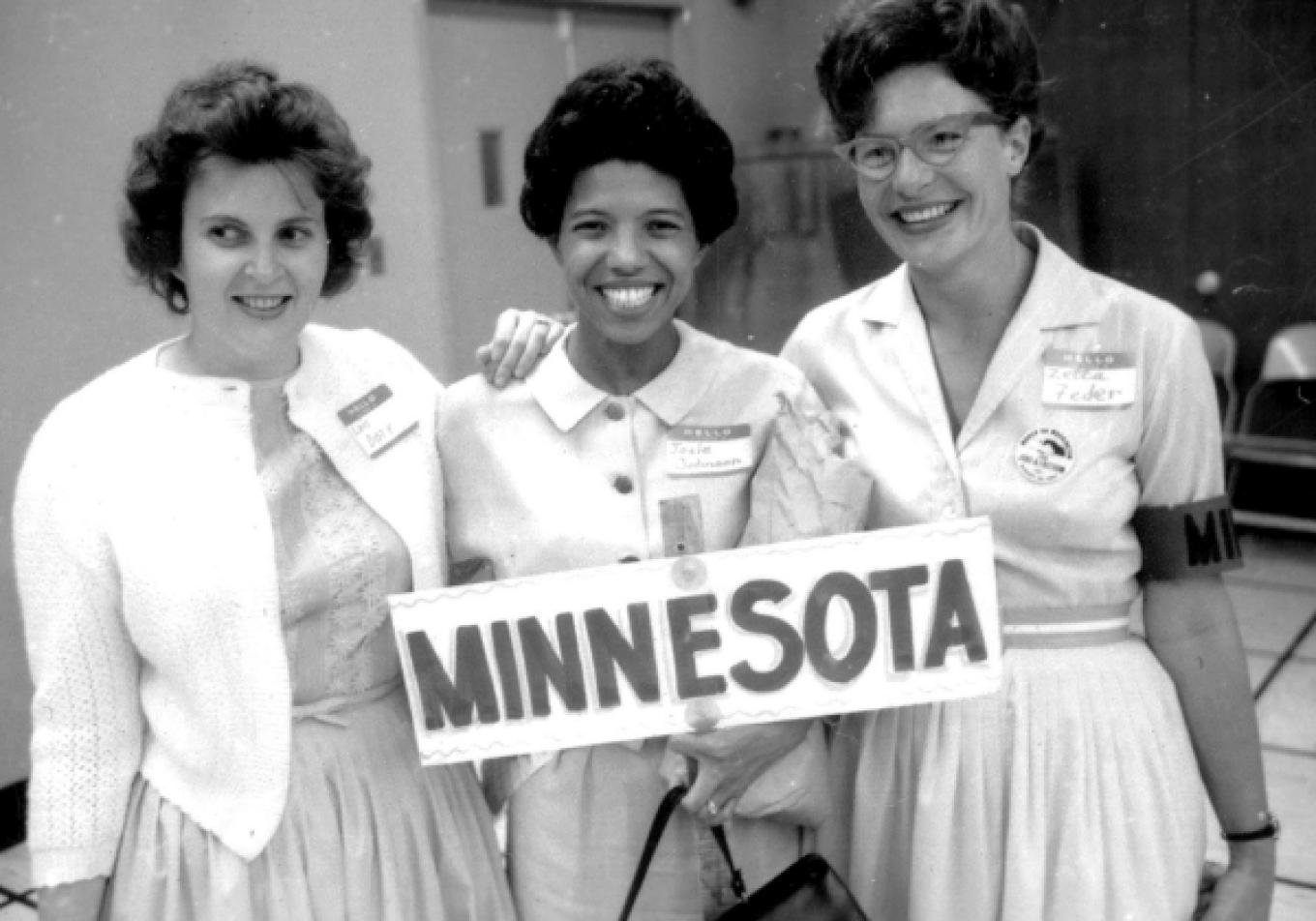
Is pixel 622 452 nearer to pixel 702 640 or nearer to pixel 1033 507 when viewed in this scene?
pixel 702 640

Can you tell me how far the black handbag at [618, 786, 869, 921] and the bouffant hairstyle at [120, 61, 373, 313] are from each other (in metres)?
1.02

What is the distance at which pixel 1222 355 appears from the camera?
539cm

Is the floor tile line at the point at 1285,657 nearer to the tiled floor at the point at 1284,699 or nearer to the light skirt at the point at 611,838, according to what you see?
the tiled floor at the point at 1284,699

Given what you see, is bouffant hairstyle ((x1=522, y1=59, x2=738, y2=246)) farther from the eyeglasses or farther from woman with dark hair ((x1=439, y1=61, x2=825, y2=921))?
the eyeglasses

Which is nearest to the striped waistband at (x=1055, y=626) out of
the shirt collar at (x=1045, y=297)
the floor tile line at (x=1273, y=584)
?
the shirt collar at (x=1045, y=297)

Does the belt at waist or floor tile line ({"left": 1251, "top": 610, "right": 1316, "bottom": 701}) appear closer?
the belt at waist

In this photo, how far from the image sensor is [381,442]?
5.82 ft

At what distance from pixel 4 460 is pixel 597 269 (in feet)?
8.88

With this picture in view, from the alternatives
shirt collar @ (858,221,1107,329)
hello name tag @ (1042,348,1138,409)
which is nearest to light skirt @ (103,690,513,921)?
shirt collar @ (858,221,1107,329)

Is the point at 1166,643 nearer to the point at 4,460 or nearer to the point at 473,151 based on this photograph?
the point at 473,151

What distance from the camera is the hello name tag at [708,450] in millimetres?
1742

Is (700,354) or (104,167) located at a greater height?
(104,167)

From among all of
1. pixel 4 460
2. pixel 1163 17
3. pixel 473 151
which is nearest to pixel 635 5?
pixel 473 151

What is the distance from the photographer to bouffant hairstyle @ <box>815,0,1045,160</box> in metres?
1.68
